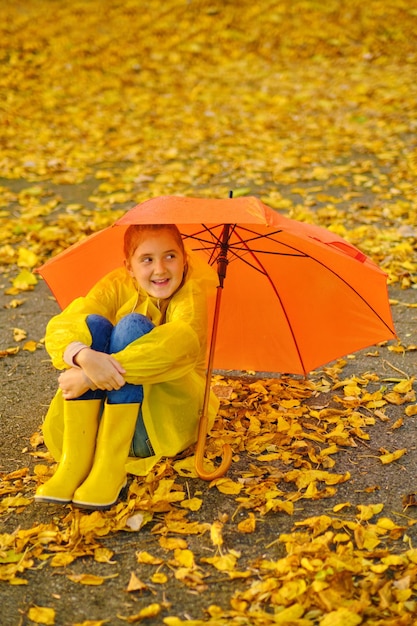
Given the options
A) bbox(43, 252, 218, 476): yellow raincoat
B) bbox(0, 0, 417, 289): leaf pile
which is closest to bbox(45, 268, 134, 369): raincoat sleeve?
bbox(43, 252, 218, 476): yellow raincoat

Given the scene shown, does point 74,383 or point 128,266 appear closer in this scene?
point 74,383

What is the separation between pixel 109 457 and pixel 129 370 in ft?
1.05

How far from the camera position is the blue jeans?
2809 mm

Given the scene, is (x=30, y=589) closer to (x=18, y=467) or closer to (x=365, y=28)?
(x=18, y=467)

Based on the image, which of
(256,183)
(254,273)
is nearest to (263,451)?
(254,273)

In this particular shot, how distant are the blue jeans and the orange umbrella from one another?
1.15 ft

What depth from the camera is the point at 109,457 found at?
2.83 meters

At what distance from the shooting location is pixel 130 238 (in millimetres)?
3035

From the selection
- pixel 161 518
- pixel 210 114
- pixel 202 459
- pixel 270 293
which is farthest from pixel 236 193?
pixel 161 518

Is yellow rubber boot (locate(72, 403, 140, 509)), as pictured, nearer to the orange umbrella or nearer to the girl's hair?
the orange umbrella

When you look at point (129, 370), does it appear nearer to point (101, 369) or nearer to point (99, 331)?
point (101, 369)

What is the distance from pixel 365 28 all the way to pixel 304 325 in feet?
28.4

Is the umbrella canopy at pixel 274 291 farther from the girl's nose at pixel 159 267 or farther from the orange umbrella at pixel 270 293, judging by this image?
the girl's nose at pixel 159 267

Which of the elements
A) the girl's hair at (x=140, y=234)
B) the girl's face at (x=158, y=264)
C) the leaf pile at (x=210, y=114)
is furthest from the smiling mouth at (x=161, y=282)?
the leaf pile at (x=210, y=114)
